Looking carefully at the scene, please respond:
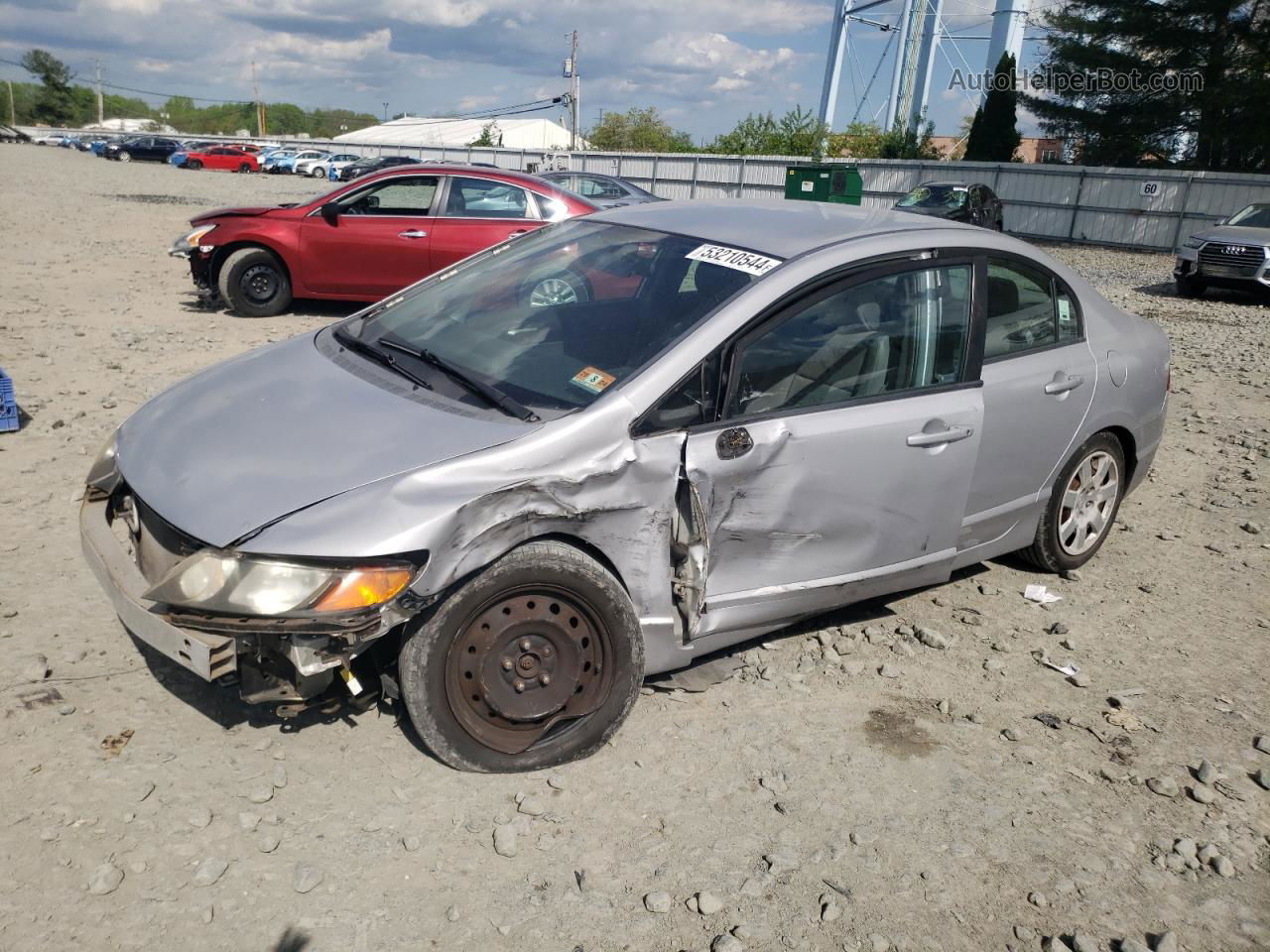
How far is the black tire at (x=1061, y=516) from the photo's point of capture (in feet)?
15.3

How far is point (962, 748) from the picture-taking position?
351cm

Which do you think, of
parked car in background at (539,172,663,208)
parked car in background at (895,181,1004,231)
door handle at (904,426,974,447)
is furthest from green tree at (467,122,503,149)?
door handle at (904,426,974,447)

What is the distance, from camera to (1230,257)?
1523cm

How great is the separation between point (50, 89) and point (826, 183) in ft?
375

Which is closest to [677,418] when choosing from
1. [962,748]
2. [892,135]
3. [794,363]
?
[794,363]

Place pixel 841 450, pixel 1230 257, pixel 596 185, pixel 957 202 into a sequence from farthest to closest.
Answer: pixel 957 202 < pixel 596 185 < pixel 1230 257 < pixel 841 450

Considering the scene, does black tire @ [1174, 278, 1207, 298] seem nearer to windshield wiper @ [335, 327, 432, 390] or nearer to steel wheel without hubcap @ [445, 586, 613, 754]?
windshield wiper @ [335, 327, 432, 390]

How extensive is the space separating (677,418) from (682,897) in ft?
4.67

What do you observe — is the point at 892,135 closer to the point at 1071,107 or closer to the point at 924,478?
the point at 1071,107

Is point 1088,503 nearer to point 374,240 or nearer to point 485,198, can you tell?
point 485,198

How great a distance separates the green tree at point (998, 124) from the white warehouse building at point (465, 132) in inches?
2307

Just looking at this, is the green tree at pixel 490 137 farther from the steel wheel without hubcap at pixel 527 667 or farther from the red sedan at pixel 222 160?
the steel wheel without hubcap at pixel 527 667

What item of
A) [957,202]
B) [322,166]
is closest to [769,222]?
[957,202]

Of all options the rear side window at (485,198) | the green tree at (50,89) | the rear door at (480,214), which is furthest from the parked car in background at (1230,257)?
the green tree at (50,89)
